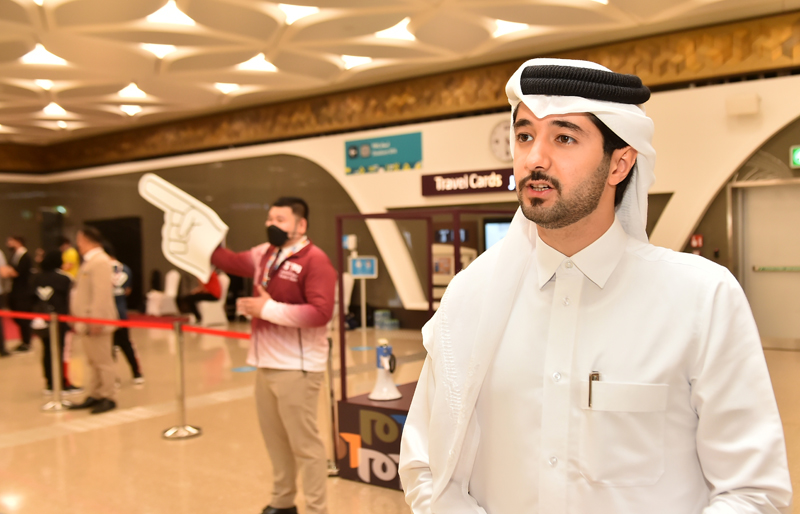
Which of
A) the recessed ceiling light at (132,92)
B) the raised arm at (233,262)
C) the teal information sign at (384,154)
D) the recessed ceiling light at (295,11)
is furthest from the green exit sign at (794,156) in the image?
the recessed ceiling light at (132,92)

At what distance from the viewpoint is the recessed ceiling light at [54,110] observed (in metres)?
12.6

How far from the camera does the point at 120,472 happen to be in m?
4.51

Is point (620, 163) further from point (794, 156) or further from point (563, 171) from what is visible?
point (794, 156)

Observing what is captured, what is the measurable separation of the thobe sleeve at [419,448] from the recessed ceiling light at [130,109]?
1298 centimetres

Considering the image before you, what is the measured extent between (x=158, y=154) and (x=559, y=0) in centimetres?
1098

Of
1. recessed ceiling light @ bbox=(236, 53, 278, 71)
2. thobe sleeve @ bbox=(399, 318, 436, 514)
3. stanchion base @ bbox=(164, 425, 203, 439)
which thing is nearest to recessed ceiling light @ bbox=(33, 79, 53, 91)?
recessed ceiling light @ bbox=(236, 53, 278, 71)

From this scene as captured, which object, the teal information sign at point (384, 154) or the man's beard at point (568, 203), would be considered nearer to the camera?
the man's beard at point (568, 203)

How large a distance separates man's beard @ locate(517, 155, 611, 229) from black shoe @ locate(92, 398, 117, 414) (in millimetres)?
6105

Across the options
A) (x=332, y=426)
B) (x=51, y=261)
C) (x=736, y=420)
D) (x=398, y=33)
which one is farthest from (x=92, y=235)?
(x=736, y=420)

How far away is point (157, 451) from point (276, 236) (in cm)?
251

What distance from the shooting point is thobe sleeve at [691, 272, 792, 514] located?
3.42 feet

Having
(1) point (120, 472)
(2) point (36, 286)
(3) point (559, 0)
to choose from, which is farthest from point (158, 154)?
(1) point (120, 472)

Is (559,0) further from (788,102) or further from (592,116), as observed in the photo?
(592,116)

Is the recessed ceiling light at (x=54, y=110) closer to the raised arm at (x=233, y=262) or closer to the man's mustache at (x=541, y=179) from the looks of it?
the raised arm at (x=233, y=262)
